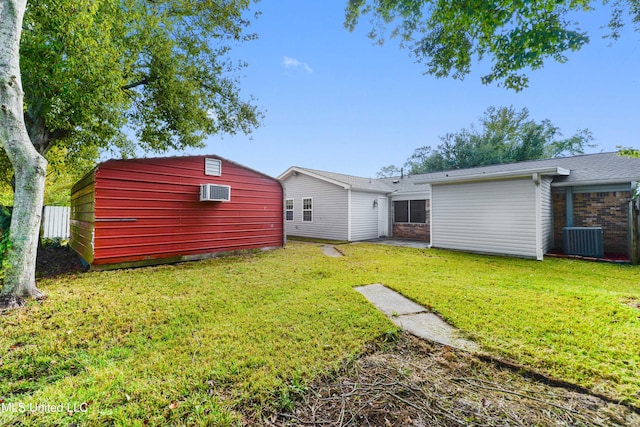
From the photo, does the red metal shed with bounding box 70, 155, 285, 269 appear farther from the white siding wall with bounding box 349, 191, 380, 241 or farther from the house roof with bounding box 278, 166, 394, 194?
the white siding wall with bounding box 349, 191, 380, 241

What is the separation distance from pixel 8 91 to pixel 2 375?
12.2 ft

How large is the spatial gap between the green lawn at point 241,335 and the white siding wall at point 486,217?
2373 mm

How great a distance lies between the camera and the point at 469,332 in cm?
295

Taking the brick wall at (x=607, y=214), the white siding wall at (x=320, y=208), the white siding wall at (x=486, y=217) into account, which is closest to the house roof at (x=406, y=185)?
the white siding wall at (x=486, y=217)

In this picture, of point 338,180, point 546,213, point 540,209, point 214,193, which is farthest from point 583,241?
point 214,193

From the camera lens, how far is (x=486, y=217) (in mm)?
8516

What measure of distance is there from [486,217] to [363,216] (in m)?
5.22

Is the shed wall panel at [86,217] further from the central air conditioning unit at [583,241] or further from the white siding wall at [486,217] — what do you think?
the central air conditioning unit at [583,241]

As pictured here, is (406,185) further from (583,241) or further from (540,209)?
(583,241)

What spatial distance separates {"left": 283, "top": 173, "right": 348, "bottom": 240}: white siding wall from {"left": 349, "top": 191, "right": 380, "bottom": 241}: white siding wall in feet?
1.47

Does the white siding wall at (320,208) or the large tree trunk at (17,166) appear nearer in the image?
the large tree trunk at (17,166)

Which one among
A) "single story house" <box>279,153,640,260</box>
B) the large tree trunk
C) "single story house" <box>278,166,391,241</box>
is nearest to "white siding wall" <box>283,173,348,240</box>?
"single story house" <box>278,166,391,241</box>

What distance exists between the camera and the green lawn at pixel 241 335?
1931 mm

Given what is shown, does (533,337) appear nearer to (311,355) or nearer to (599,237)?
(311,355)
